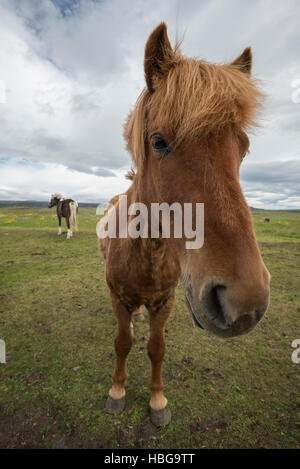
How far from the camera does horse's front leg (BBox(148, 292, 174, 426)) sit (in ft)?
8.09

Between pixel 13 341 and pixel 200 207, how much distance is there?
4375 mm

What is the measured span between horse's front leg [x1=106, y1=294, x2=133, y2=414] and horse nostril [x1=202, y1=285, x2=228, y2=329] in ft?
5.59

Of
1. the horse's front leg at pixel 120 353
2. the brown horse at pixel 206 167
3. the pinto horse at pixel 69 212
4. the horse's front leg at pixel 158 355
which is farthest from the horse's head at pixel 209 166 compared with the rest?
the pinto horse at pixel 69 212

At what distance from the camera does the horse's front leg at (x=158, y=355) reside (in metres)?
2.46

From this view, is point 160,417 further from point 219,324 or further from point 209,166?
point 209,166

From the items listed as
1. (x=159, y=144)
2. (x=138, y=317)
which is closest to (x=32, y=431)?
(x=138, y=317)

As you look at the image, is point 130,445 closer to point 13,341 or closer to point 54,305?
point 13,341

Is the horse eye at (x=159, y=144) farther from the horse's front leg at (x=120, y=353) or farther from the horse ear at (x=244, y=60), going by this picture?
the horse's front leg at (x=120, y=353)

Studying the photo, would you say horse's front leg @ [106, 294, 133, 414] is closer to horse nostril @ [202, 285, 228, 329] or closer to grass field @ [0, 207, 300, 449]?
grass field @ [0, 207, 300, 449]

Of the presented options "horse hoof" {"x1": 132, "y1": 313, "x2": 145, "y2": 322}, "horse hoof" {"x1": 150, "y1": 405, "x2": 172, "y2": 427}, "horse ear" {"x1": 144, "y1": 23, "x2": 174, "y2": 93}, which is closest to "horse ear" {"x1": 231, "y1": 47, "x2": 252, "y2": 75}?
"horse ear" {"x1": 144, "y1": 23, "x2": 174, "y2": 93}

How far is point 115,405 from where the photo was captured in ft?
8.48

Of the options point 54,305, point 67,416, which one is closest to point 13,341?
point 54,305

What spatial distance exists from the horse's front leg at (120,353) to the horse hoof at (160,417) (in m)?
0.42

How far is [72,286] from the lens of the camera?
6.21 m
